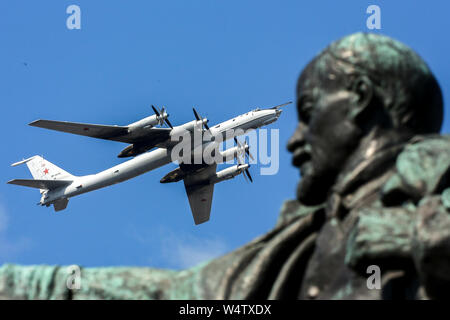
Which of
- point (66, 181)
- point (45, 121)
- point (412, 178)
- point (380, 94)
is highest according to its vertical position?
point (380, 94)

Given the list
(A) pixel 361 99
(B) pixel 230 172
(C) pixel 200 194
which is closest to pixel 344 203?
(A) pixel 361 99

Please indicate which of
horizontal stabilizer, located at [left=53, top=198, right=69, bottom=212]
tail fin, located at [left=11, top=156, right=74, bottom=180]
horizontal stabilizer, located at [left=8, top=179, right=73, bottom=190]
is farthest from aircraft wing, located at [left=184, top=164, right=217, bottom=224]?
tail fin, located at [left=11, top=156, right=74, bottom=180]

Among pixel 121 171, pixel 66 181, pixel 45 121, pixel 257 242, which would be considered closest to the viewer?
pixel 257 242

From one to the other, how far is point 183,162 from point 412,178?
2487 inches

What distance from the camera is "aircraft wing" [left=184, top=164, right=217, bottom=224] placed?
7144 centimetres

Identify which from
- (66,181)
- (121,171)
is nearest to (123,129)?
(121,171)

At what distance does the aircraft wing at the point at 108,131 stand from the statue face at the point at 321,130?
5935 cm

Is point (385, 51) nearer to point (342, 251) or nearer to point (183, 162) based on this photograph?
point (342, 251)

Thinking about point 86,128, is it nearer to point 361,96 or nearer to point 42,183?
point 42,183

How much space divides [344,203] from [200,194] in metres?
65.6

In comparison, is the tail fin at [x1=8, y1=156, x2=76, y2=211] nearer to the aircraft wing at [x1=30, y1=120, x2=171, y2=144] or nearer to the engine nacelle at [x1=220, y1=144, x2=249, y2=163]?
the aircraft wing at [x1=30, y1=120, x2=171, y2=144]

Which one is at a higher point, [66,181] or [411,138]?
[411,138]

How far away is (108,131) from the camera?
67.5 meters
